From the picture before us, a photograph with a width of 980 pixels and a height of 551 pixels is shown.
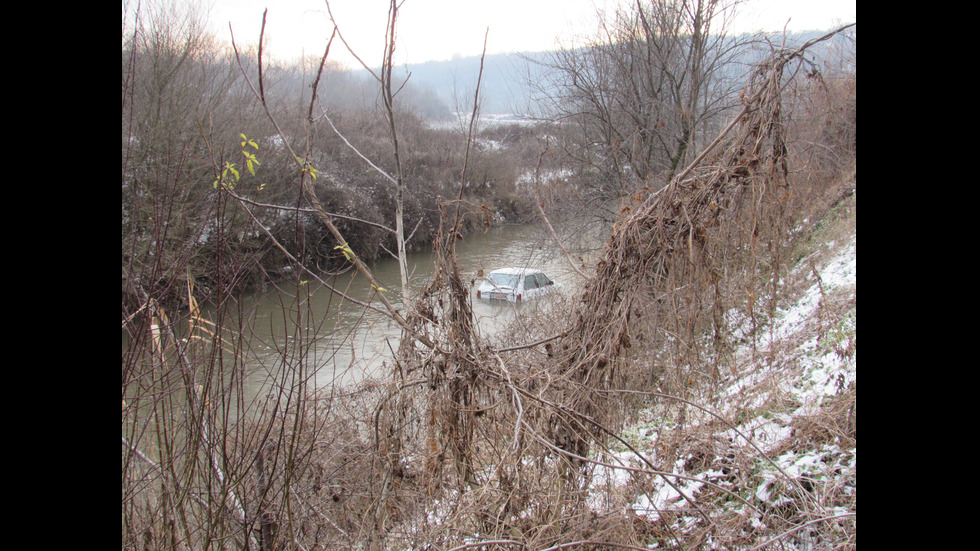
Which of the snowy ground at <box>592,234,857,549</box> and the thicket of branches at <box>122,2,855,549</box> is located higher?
the thicket of branches at <box>122,2,855,549</box>

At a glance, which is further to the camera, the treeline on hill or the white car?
the white car

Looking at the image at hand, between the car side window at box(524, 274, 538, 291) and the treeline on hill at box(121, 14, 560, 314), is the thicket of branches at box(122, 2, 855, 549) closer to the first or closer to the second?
the treeline on hill at box(121, 14, 560, 314)

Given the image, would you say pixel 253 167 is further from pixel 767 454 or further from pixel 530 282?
pixel 530 282

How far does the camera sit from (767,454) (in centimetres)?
387

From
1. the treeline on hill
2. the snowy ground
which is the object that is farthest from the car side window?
the snowy ground

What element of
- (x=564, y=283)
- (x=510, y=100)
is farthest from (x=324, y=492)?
(x=510, y=100)

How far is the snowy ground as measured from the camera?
3023mm

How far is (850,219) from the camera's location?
31.5ft

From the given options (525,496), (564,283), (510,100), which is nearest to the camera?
(525,496)

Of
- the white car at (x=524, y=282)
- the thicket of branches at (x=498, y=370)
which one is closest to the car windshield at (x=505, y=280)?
the white car at (x=524, y=282)

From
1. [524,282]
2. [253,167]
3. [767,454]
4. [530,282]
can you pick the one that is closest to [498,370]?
[253,167]
